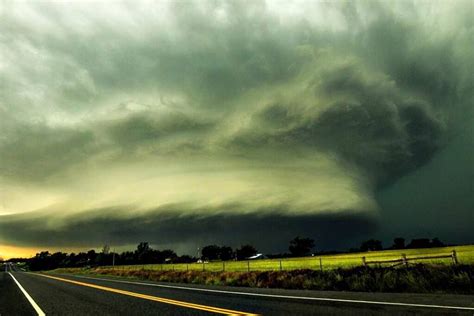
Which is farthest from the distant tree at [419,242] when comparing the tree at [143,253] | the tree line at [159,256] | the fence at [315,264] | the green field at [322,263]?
the tree at [143,253]

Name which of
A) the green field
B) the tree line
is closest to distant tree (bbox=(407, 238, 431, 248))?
the tree line

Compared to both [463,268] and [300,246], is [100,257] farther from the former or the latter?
[463,268]

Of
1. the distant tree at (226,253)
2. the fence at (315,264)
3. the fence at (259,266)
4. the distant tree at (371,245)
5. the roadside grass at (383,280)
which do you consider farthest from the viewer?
the distant tree at (226,253)

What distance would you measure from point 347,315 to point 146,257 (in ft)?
627

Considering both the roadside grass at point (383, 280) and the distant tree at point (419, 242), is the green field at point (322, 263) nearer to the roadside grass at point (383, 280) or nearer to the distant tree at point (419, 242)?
the roadside grass at point (383, 280)

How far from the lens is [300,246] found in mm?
186500

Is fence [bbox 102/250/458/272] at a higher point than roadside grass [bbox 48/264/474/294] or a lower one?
lower

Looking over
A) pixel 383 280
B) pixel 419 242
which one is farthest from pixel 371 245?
pixel 383 280

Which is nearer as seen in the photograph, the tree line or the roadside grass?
the roadside grass

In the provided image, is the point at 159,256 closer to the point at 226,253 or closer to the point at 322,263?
the point at 226,253

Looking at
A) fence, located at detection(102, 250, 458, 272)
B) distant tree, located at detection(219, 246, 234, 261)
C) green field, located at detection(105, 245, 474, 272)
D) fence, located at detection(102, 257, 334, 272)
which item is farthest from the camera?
distant tree, located at detection(219, 246, 234, 261)

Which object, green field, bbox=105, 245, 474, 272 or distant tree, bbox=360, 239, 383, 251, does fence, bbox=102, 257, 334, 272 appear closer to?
green field, bbox=105, 245, 474, 272

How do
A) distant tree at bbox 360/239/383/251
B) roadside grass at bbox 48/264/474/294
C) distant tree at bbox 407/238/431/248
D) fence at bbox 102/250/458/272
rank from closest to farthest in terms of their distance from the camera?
roadside grass at bbox 48/264/474/294 < fence at bbox 102/250/458/272 < distant tree at bbox 407/238/431/248 < distant tree at bbox 360/239/383/251

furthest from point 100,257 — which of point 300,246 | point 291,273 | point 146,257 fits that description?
point 291,273
